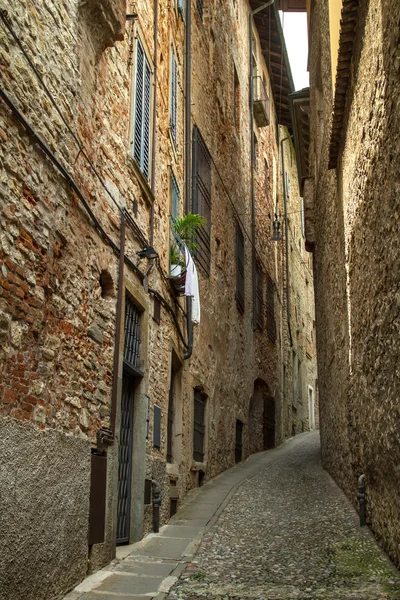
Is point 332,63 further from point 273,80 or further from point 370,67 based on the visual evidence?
point 273,80

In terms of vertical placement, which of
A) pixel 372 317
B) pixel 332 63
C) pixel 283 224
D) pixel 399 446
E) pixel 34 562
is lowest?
pixel 34 562

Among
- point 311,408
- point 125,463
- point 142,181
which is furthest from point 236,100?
point 311,408

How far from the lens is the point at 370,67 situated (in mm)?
6148

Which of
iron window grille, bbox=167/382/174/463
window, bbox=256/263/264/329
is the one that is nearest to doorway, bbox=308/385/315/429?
window, bbox=256/263/264/329

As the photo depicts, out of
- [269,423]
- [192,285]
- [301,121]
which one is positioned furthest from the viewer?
[269,423]

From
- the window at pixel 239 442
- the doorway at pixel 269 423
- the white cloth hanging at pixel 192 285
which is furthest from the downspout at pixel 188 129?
the doorway at pixel 269 423

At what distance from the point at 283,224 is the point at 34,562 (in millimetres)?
19175

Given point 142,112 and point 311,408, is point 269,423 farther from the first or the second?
point 142,112

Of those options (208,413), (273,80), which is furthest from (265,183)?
(208,413)

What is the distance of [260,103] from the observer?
18.2 meters

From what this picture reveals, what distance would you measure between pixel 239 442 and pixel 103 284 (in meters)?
8.49

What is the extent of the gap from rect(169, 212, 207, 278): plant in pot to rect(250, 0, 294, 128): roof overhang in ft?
40.7

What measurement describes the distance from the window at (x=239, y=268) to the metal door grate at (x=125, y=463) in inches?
287

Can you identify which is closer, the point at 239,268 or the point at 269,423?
the point at 239,268
